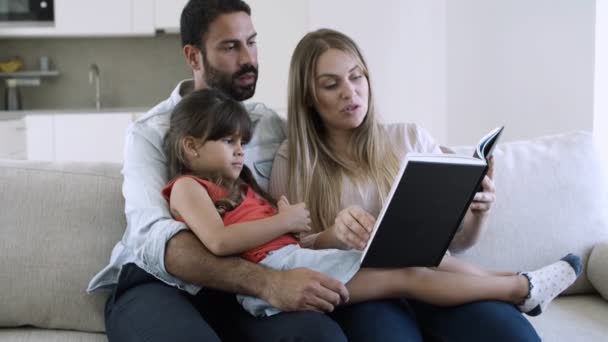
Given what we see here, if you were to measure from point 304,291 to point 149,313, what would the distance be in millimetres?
326

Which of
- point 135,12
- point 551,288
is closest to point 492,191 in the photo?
point 551,288

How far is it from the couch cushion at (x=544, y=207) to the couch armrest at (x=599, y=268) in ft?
0.08

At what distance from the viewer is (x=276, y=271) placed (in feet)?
5.79

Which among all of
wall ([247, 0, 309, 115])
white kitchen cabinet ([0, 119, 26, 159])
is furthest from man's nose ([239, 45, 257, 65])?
white kitchen cabinet ([0, 119, 26, 159])

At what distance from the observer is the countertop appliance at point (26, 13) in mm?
5117

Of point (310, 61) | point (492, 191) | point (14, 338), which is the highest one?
point (310, 61)

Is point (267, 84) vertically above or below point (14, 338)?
above

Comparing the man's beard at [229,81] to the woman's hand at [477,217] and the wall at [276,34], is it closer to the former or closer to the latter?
the woman's hand at [477,217]

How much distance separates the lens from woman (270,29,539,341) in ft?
6.79

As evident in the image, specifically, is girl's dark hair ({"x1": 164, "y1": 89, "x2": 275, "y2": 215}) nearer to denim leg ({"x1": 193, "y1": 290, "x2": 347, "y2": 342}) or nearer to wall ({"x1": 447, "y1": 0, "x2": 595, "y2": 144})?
denim leg ({"x1": 193, "y1": 290, "x2": 347, "y2": 342})

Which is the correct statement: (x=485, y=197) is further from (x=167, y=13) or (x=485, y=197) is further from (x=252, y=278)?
(x=167, y=13)

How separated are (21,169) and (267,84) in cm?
304

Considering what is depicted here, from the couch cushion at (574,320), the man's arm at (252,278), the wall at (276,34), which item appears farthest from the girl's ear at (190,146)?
the wall at (276,34)

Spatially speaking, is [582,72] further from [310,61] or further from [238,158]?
[238,158]
